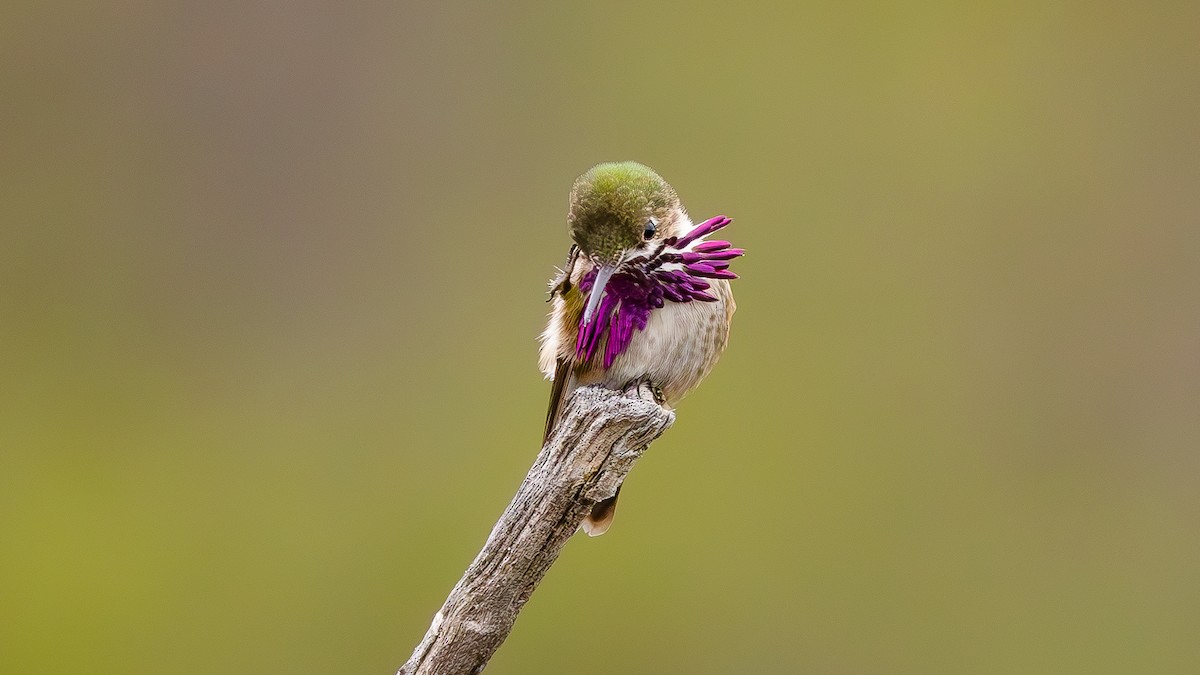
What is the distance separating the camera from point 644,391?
1494mm

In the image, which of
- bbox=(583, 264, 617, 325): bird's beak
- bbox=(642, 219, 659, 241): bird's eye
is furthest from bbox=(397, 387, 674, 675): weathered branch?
bbox=(642, 219, 659, 241): bird's eye

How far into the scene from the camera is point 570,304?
1.71 meters

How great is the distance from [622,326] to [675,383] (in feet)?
0.60

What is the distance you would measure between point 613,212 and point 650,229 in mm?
74

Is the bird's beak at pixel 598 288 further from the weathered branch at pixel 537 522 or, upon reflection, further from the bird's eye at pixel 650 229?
the weathered branch at pixel 537 522

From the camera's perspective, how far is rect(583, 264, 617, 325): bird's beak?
1.49 meters

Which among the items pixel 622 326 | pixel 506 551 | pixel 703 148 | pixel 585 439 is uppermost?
pixel 703 148

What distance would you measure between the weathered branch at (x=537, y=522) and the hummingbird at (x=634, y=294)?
15 cm

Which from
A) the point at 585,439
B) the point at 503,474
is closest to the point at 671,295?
the point at 585,439

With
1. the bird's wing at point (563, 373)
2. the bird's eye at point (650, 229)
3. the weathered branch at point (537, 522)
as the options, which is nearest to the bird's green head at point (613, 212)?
the bird's eye at point (650, 229)

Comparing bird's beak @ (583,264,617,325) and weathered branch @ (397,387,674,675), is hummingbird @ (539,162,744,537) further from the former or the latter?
weathered branch @ (397,387,674,675)

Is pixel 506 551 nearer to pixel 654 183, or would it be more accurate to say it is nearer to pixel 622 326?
pixel 622 326

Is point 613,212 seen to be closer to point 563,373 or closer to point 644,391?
point 644,391

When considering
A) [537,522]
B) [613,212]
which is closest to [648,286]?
[613,212]
